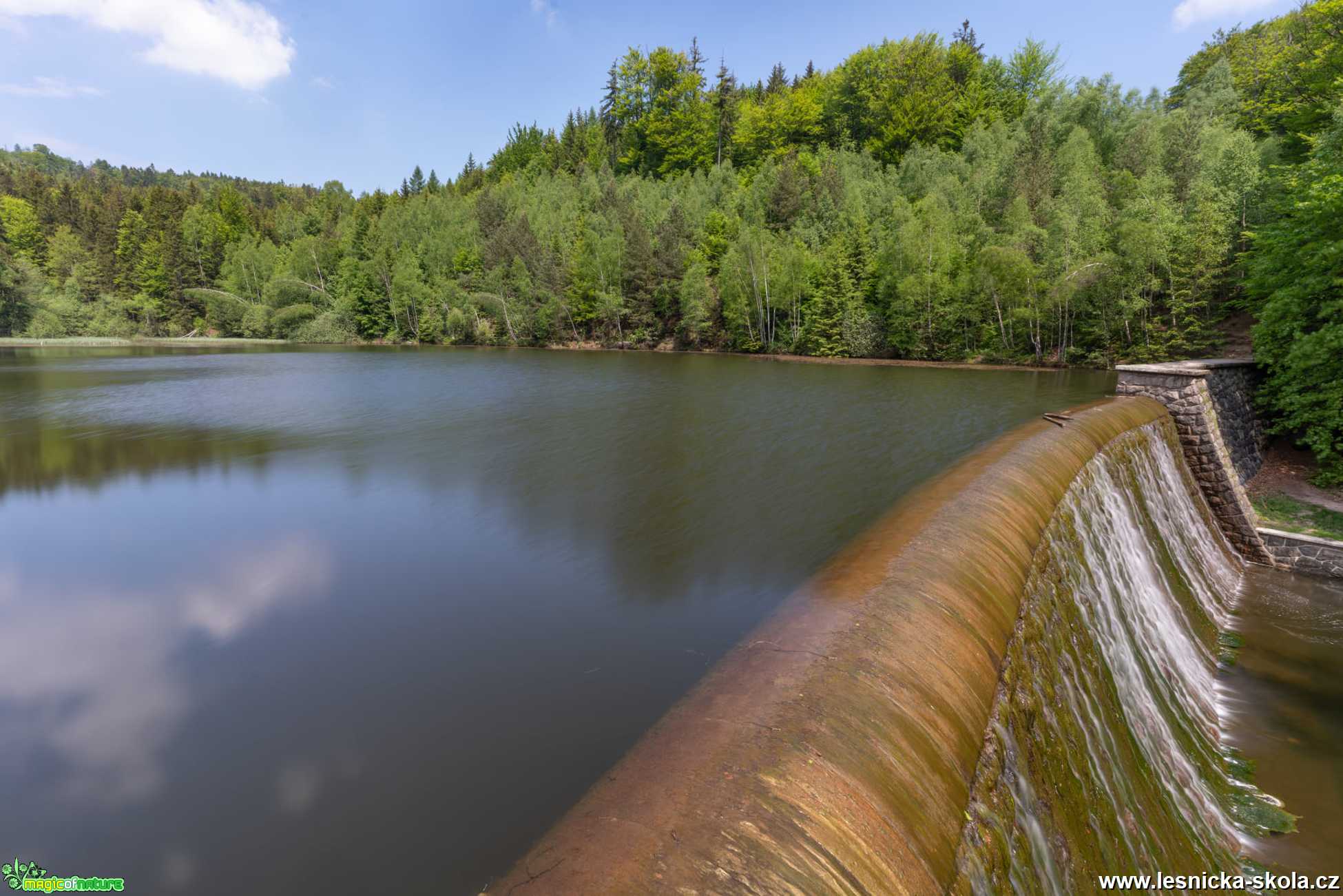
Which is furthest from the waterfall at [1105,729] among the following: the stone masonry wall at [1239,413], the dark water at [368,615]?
the stone masonry wall at [1239,413]

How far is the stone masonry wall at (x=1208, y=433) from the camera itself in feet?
36.5

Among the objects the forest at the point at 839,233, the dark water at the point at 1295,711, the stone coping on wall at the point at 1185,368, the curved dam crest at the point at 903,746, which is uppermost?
the forest at the point at 839,233

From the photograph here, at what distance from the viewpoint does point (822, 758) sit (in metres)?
2.44

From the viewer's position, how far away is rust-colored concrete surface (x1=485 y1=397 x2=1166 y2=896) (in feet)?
6.47

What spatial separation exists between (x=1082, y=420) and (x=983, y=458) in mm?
3287

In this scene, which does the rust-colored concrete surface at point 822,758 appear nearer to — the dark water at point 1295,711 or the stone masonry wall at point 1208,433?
the dark water at point 1295,711

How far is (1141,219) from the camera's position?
97.4ft

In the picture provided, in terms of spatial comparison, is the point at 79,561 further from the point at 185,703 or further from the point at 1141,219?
the point at 1141,219

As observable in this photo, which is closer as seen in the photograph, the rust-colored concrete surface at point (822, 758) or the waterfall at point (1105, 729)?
the rust-colored concrete surface at point (822, 758)

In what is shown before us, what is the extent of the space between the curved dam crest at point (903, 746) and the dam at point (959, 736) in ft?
0.04

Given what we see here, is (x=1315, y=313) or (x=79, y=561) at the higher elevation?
(x=1315, y=313)

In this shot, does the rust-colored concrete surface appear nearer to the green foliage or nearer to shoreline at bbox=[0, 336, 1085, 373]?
the green foliage

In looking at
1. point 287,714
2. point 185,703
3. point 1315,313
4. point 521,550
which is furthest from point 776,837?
point 1315,313

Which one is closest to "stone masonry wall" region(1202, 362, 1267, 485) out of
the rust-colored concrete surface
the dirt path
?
the dirt path
